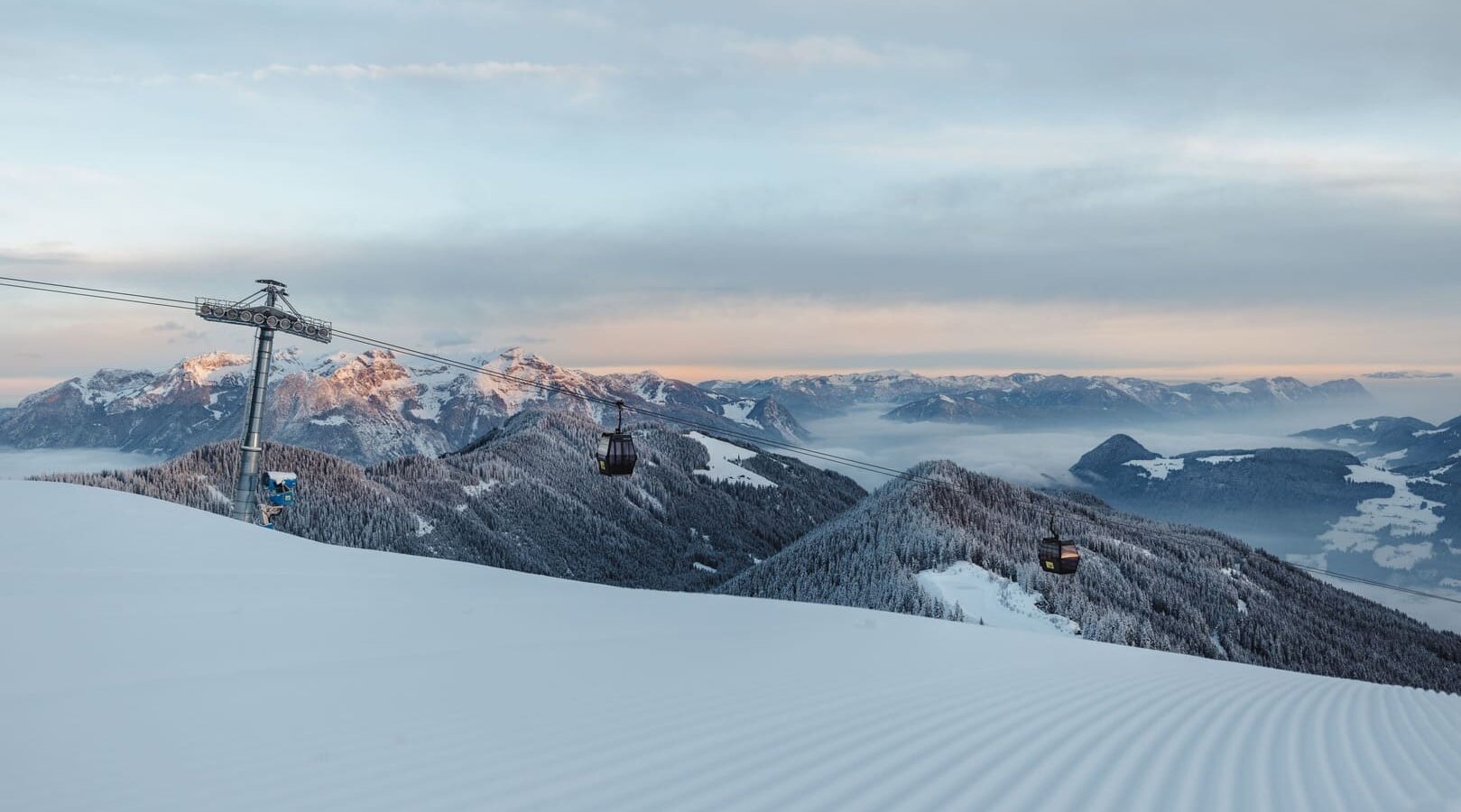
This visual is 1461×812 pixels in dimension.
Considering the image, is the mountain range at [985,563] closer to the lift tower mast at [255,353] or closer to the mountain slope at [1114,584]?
the mountain slope at [1114,584]

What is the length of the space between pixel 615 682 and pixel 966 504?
125470 millimetres

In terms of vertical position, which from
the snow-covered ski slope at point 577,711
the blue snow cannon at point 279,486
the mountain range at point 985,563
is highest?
the snow-covered ski slope at point 577,711

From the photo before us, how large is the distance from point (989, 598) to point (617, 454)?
218 feet

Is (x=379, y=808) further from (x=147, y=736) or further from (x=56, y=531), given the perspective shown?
(x=56, y=531)

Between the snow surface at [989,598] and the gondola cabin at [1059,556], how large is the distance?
33.0m

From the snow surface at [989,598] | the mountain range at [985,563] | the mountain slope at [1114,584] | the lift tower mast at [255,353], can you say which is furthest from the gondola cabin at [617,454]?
the mountain range at [985,563]

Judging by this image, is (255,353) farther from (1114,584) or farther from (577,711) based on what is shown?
(1114,584)

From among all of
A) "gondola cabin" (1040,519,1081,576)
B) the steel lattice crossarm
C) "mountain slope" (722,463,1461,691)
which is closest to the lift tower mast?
the steel lattice crossarm

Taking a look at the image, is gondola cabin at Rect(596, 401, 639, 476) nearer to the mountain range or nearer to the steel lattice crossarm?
the steel lattice crossarm

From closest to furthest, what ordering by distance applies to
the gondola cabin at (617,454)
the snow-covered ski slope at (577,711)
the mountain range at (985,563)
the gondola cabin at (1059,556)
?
the snow-covered ski slope at (577,711) → the gondola cabin at (617,454) → the gondola cabin at (1059,556) → the mountain range at (985,563)

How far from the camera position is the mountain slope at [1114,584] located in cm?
10012

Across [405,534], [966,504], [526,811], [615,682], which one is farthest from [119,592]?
[405,534]

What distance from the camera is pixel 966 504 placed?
132500mm

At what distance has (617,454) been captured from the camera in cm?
3897
